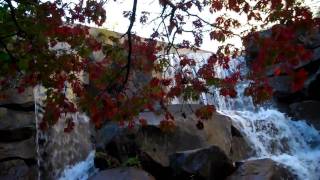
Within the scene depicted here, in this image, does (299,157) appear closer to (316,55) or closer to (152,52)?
(316,55)

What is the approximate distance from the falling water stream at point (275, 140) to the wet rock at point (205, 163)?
1889 millimetres

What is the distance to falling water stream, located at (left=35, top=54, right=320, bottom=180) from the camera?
10541 mm

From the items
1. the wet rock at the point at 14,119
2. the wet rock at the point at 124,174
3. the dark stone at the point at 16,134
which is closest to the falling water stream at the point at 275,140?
the dark stone at the point at 16,134

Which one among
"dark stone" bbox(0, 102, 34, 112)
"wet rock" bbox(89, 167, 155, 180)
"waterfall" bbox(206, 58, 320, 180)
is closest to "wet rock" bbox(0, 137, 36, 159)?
"dark stone" bbox(0, 102, 34, 112)

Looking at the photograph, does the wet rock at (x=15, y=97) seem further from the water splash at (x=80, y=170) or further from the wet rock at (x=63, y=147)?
the water splash at (x=80, y=170)

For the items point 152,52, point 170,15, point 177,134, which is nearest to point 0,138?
point 177,134

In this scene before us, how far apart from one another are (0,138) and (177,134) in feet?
12.9

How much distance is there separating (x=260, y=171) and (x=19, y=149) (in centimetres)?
515

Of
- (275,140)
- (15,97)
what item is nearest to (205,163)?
(275,140)

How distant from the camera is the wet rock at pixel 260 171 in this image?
802cm

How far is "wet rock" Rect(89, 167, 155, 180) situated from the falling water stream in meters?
1.66

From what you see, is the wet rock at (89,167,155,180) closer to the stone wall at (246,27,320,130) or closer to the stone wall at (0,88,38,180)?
the stone wall at (0,88,38,180)

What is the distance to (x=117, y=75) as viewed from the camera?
5773mm

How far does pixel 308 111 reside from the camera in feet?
45.8
